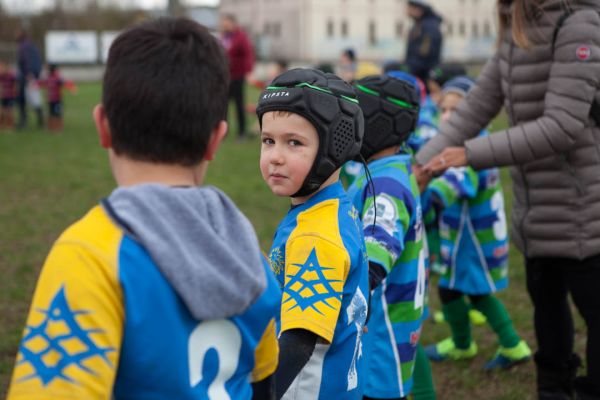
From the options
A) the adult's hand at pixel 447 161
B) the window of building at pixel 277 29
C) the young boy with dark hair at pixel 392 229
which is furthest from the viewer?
the window of building at pixel 277 29

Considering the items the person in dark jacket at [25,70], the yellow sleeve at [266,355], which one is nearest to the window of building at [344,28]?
the person in dark jacket at [25,70]

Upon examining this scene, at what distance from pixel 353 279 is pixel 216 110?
0.87 m

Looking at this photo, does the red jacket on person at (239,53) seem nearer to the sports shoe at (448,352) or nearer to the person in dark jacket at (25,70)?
the person in dark jacket at (25,70)

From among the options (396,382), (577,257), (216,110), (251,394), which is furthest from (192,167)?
(577,257)

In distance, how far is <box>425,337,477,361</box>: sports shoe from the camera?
4797mm

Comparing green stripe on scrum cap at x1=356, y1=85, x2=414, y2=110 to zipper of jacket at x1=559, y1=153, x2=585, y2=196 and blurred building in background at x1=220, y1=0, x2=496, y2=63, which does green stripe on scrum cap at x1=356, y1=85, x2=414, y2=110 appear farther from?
blurred building in background at x1=220, y1=0, x2=496, y2=63

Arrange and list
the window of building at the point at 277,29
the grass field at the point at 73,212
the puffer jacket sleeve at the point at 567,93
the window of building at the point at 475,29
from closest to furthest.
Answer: the puffer jacket sleeve at the point at 567,93 < the grass field at the point at 73,212 < the window of building at the point at 277,29 < the window of building at the point at 475,29

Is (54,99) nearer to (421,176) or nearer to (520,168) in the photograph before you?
(421,176)

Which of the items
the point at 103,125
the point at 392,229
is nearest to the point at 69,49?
the point at 392,229

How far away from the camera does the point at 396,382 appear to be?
117 inches

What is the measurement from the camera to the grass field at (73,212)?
4520 mm

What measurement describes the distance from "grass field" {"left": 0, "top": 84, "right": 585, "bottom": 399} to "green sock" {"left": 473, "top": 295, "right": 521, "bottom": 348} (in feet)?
0.58

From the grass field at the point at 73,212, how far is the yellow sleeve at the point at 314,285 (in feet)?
7.72

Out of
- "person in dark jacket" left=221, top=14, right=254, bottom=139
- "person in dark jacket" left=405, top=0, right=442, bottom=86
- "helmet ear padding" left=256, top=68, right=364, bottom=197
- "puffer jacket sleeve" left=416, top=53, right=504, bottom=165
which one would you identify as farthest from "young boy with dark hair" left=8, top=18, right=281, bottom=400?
"person in dark jacket" left=221, top=14, right=254, bottom=139
